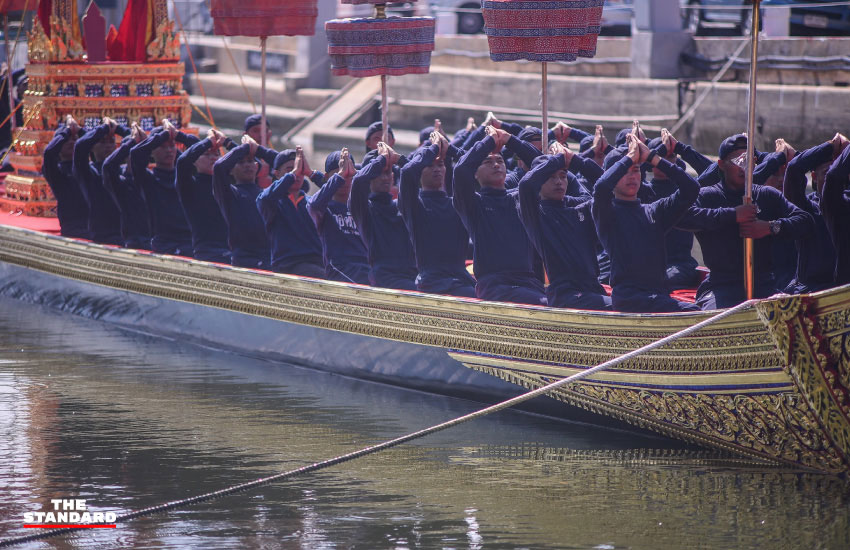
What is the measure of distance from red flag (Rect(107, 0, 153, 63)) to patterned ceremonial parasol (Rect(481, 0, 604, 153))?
5.74m

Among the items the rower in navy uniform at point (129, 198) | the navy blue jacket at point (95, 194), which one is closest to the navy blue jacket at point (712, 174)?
the rower in navy uniform at point (129, 198)

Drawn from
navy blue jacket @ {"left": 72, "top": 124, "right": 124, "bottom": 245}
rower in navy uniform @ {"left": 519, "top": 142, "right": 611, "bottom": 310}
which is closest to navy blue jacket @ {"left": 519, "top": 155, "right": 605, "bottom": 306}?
rower in navy uniform @ {"left": 519, "top": 142, "right": 611, "bottom": 310}

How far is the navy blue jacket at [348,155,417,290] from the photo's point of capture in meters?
9.22

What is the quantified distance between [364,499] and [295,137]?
18.8 metres

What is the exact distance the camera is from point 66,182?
11812 millimetres

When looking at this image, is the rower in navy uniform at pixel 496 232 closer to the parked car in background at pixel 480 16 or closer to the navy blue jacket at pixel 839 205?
the navy blue jacket at pixel 839 205

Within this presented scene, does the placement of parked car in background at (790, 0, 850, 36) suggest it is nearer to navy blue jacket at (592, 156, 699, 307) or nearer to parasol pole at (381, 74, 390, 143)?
parasol pole at (381, 74, 390, 143)

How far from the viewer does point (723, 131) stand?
59.4 ft

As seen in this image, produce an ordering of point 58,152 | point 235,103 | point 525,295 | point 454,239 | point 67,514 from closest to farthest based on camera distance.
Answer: point 67,514 → point 525,295 → point 454,239 → point 58,152 → point 235,103

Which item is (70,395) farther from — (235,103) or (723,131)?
(235,103)

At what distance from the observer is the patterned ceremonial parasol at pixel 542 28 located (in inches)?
334

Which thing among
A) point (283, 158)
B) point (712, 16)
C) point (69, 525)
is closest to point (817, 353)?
point (69, 525)

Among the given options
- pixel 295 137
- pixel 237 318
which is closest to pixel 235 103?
pixel 295 137

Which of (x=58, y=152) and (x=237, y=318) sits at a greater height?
(x=58, y=152)
